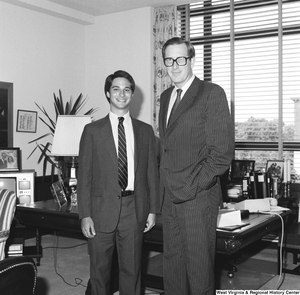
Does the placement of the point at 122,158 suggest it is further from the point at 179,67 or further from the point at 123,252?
the point at 179,67

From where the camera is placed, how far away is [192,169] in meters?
2.19

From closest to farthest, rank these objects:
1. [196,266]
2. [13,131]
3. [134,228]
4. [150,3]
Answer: [196,266] < [134,228] < [13,131] < [150,3]

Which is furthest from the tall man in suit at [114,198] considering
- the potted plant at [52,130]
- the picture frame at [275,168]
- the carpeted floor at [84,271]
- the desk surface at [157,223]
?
the potted plant at [52,130]

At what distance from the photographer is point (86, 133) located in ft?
9.13

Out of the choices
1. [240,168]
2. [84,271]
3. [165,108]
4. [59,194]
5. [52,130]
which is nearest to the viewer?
[165,108]

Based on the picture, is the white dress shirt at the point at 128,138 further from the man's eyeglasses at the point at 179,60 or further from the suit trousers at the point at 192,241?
the man's eyeglasses at the point at 179,60

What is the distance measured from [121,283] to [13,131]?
3.38 meters

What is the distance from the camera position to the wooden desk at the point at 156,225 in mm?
2703

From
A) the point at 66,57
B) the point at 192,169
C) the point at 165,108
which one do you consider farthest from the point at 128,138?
the point at 66,57

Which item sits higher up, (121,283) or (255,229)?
(255,229)

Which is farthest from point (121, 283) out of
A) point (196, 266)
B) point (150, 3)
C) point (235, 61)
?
point (150, 3)

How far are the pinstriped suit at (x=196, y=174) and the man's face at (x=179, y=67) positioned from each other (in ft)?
0.20

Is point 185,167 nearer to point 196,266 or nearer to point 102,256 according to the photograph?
point 196,266

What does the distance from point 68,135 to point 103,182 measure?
1299 mm
